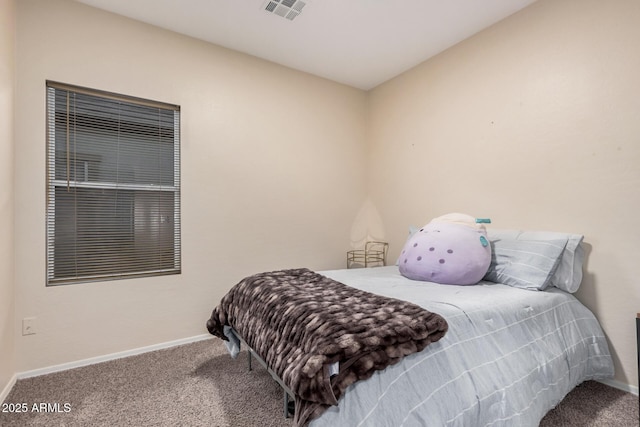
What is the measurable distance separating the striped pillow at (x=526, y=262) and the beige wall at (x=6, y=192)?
3.07 meters

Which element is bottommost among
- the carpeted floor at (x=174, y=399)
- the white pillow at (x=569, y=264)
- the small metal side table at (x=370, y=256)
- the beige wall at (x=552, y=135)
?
the carpeted floor at (x=174, y=399)

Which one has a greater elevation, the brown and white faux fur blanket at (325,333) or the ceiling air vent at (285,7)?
the ceiling air vent at (285,7)

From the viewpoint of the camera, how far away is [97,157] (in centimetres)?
230

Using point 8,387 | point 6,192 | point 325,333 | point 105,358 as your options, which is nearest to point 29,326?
point 8,387

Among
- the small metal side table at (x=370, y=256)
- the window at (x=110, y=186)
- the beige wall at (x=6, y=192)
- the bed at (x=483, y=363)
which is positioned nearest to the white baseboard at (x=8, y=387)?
the beige wall at (x=6, y=192)

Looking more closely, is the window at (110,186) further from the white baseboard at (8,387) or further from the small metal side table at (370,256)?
the small metal side table at (370,256)

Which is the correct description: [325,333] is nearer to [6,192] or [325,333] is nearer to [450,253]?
[450,253]

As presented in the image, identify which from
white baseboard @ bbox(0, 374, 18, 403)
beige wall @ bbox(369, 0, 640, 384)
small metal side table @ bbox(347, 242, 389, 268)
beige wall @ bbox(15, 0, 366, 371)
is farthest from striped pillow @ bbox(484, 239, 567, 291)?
white baseboard @ bbox(0, 374, 18, 403)

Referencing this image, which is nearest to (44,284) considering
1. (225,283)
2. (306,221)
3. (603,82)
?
(225,283)

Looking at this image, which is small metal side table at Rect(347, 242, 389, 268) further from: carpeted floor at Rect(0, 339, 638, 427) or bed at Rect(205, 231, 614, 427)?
carpeted floor at Rect(0, 339, 638, 427)

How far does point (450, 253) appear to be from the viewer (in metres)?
2.06

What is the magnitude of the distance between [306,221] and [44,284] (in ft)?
6.97

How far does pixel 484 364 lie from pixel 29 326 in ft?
9.03

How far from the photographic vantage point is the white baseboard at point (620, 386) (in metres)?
1.83
